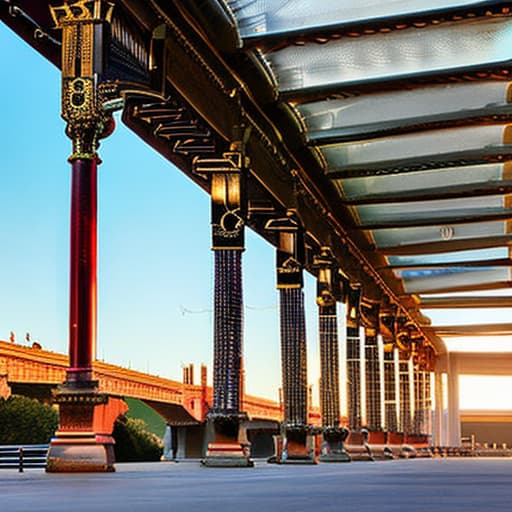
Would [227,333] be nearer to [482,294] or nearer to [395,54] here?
[395,54]

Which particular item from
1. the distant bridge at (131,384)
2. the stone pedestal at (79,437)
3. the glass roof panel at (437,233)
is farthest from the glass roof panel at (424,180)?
the stone pedestal at (79,437)

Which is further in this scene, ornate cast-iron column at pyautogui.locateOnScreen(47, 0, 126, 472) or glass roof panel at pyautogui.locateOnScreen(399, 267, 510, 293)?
glass roof panel at pyautogui.locateOnScreen(399, 267, 510, 293)

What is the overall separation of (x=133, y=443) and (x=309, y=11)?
76.8ft

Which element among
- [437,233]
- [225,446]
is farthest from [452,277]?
[225,446]

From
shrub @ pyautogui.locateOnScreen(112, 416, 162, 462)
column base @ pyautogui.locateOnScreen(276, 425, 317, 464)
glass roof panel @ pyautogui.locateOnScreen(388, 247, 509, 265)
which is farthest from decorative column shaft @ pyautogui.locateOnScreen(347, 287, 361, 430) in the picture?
shrub @ pyautogui.locateOnScreen(112, 416, 162, 462)

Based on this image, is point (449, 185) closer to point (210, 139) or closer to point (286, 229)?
point (286, 229)

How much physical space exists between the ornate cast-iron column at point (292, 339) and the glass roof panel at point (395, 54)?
133 inches

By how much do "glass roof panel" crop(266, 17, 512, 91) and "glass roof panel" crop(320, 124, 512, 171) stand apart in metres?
2.44

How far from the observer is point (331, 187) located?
20641 mm

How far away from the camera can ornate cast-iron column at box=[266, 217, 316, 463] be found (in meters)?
18.1

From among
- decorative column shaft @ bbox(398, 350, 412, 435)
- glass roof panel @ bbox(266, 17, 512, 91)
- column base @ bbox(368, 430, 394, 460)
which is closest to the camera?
glass roof panel @ bbox(266, 17, 512, 91)

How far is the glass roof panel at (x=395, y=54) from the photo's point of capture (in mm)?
14008

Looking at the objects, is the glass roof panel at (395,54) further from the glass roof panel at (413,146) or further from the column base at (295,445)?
the column base at (295,445)

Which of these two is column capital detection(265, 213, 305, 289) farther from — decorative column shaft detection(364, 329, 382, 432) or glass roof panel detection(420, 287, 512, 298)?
glass roof panel detection(420, 287, 512, 298)
